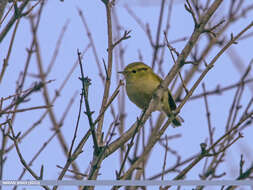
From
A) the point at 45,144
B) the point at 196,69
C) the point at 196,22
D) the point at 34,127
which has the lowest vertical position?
the point at 45,144

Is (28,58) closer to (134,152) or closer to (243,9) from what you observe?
(134,152)

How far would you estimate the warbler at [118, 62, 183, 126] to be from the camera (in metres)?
5.43

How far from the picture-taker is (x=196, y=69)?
548cm

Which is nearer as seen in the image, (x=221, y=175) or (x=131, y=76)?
(x=221, y=175)

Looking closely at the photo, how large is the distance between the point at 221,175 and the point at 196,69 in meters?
2.17

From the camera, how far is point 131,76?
5.73 meters

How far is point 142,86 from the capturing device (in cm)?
548

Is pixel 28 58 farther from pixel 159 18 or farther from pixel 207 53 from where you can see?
pixel 207 53

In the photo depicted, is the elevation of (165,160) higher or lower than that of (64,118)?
lower

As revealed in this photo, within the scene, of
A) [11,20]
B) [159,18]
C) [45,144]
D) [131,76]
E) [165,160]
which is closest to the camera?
[165,160]

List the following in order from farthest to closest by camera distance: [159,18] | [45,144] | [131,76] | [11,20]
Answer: [131,76]
[159,18]
[45,144]
[11,20]

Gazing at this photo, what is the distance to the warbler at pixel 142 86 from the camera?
5.43m

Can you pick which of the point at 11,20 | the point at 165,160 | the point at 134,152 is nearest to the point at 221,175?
the point at 165,160

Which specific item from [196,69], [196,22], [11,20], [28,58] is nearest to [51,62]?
[28,58]
